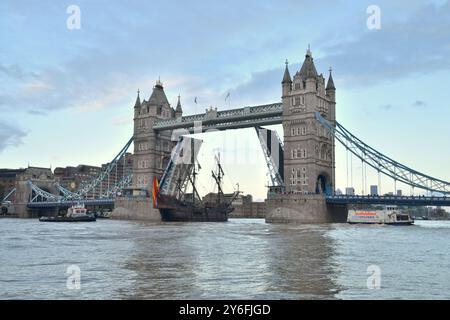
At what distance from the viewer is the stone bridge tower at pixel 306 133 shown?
95.8 m

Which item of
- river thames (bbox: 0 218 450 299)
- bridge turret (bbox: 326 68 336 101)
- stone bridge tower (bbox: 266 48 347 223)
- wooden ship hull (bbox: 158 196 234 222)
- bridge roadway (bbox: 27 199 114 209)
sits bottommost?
river thames (bbox: 0 218 450 299)

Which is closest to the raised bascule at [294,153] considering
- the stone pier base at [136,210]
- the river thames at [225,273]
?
the stone pier base at [136,210]

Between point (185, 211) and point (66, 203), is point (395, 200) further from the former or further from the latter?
point (66, 203)

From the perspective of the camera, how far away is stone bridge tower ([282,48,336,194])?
314 feet

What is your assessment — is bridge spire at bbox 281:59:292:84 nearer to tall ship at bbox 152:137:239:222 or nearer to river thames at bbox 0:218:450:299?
tall ship at bbox 152:137:239:222

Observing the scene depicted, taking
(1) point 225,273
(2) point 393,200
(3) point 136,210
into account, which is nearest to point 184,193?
(3) point 136,210

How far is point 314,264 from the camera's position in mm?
28141

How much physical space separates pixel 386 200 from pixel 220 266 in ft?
230

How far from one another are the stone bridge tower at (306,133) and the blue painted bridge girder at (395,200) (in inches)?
183

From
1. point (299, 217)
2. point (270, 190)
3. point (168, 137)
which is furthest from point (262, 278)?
point (168, 137)

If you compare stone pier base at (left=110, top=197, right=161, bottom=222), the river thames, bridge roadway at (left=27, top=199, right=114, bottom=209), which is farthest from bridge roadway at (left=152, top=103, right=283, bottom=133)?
the river thames

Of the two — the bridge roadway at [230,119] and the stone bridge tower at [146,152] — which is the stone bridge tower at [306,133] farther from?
the stone bridge tower at [146,152]

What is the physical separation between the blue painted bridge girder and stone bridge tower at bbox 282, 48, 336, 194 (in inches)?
183

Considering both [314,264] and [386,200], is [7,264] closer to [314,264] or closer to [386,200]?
[314,264]
